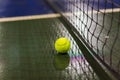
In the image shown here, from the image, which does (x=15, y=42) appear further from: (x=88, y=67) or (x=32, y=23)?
(x=88, y=67)

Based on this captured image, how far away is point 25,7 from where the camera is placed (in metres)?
4.96

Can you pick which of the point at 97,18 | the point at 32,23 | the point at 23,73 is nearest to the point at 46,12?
the point at 32,23

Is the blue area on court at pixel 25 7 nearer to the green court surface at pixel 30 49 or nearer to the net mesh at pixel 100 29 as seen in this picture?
the net mesh at pixel 100 29

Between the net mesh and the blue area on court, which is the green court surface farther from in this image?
the blue area on court

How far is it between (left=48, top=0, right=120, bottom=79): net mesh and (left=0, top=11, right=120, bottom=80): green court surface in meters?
0.20

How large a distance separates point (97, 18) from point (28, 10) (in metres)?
1.26

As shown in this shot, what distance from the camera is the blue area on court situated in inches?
181

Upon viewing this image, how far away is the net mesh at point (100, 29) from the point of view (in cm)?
272

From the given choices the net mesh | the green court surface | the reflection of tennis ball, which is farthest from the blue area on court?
the reflection of tennis ball

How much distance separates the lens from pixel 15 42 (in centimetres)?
329

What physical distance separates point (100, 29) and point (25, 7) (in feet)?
5.81

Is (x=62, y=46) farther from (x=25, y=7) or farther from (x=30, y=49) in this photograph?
(x=25, y=7)

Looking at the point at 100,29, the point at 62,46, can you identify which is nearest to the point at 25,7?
the point at 100,29

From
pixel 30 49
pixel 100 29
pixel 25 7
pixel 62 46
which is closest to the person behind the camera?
pixel 62 46
